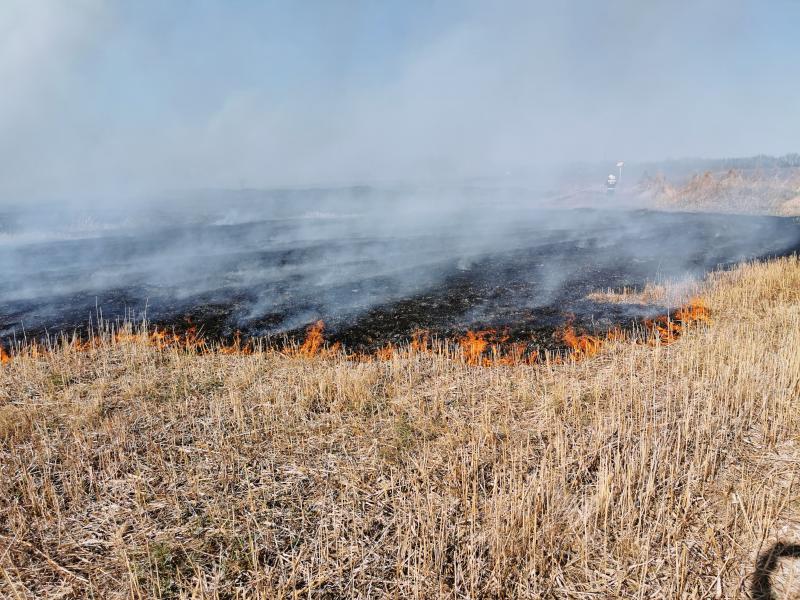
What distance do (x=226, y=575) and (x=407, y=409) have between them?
12.9 feet

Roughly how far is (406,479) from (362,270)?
16.9m

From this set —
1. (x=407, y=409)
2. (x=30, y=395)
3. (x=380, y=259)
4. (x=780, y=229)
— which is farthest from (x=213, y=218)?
(x=780, y=229)

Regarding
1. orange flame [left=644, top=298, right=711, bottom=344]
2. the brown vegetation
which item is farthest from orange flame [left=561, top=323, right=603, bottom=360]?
the brown vegetation

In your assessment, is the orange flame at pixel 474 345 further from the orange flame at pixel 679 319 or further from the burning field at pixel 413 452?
the orange flame at pixel 679 319

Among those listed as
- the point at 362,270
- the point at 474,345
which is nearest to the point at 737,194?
the point at 362,270

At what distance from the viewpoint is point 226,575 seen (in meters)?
4.28

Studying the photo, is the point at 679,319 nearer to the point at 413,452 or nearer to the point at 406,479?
the point at 413,452

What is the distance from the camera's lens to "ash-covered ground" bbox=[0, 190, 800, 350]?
14.6 m

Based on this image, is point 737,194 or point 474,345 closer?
point 474,345

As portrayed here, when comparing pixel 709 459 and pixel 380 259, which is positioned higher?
pixel 380 259

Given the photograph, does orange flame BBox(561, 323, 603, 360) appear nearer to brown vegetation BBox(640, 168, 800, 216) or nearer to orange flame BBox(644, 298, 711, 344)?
orange flame BBox(644, 298, 711, 344)

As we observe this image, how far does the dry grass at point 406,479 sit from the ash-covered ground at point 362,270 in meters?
4.56

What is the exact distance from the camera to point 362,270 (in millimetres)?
22047

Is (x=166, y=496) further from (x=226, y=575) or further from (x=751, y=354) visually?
(x=751, y=354)
